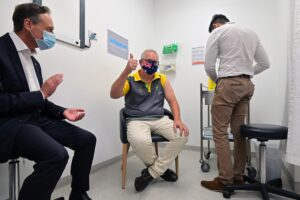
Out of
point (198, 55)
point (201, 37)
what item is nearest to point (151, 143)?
point (198, 55)

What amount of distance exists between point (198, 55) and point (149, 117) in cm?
149

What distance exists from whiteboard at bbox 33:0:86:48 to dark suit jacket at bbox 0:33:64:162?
618 mm

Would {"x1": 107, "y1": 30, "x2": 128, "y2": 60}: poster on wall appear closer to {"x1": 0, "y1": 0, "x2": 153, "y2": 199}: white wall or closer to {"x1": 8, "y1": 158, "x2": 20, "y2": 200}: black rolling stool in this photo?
{"x1": 0, "y1": 0, "x2": 153, "y2": 199}: white wall

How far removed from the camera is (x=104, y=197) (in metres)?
1.42

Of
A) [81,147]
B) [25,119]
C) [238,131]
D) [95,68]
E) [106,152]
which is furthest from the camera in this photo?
[106,152]

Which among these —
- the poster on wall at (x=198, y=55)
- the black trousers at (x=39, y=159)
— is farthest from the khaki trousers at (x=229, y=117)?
the poster on wall at (x=198, y=55)

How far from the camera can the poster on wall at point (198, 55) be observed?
279 cm

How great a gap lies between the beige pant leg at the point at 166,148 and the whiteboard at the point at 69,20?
98 cm

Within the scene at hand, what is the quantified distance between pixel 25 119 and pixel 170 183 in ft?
3.88

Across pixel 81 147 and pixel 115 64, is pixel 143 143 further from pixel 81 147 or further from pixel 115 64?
pixel 115 64

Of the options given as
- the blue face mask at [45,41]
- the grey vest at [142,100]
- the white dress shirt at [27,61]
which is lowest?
the grey vest at [142,100]

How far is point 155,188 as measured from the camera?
1554mm

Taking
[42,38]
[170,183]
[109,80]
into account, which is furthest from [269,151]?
[42,38]

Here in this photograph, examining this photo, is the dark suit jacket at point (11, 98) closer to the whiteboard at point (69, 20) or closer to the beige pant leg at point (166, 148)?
the whiteboard at point (69, 20)
